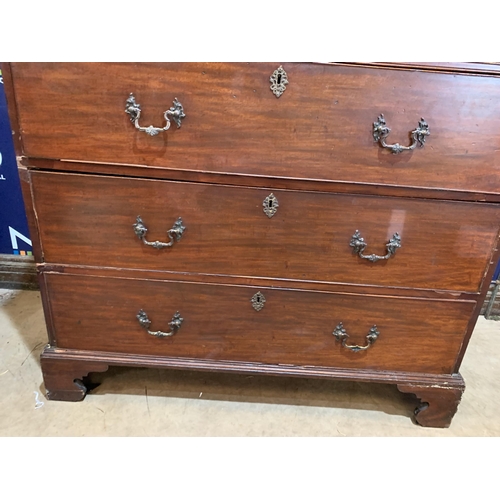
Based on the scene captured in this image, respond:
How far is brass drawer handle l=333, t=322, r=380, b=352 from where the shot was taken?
1043mm

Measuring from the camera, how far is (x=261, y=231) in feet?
3.12

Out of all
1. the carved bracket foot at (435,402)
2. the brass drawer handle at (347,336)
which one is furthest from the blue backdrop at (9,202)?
the carved bracket foot at (435,402)

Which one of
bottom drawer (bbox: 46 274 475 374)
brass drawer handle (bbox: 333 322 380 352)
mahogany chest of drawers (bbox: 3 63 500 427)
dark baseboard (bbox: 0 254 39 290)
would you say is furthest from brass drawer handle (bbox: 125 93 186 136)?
dark baseboard (bbox: 0 254 39 290)

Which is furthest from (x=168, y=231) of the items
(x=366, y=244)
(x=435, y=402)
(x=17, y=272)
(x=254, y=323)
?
(x=17, y=272)

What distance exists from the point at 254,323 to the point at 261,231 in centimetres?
26

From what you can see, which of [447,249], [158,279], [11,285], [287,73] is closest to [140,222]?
[158,279]

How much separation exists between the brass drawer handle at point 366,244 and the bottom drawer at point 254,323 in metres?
0.11

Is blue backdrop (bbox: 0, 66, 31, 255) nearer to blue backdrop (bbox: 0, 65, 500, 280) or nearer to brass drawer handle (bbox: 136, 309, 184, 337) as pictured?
blue backdrop (bbox: 0, 65, 500, 280)

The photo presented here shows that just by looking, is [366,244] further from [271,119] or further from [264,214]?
[271,119]

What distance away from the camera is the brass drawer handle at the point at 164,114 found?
2.73ft

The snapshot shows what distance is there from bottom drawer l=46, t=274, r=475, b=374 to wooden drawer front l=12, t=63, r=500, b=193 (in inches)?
12.2

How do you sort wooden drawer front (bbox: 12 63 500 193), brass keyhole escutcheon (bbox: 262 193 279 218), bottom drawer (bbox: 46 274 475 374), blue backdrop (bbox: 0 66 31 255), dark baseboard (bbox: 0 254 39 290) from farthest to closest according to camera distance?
dark baseboard (bbox: 0 254 39 290)
blue backdrop (bbox: 0 66 31 255)
bottom drawer (bbox: 46 274 475 374)
brass keyhole escutcheon (bbox: 262 193 279 218)
wooden drawer front (bbox: 12 63 500 193)

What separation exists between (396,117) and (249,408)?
0.86 metres
